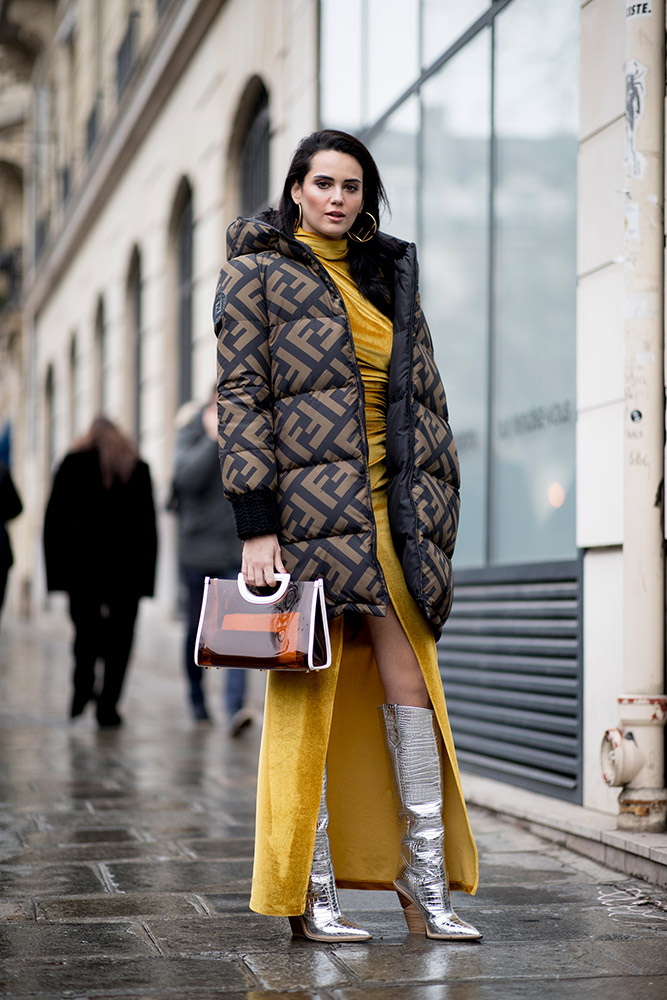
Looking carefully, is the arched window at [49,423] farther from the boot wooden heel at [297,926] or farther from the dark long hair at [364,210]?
the boot wooden heel at [297,926]

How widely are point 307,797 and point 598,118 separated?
114 inches

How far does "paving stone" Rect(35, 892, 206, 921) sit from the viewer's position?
379cm

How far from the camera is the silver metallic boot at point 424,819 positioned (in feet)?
11.3

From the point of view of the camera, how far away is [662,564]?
467 centimetres

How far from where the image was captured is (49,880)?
13.9 ft

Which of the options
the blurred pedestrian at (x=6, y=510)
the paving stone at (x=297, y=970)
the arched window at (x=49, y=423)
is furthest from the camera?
the arched window at (x=49, y=423)

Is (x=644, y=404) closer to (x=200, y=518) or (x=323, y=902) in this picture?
(x=323, y=902)

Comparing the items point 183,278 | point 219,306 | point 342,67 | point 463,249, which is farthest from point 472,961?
point 183,278

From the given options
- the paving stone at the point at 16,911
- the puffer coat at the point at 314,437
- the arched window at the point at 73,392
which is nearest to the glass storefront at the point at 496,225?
the puffer coat at the point at 314,437

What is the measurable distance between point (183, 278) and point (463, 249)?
7.33 m

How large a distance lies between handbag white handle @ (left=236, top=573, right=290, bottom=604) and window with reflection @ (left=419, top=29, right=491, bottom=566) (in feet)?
12.4

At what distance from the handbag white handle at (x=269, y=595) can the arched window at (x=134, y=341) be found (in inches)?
531

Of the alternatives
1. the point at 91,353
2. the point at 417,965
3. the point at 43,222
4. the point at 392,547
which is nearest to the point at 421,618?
the point at 392,547

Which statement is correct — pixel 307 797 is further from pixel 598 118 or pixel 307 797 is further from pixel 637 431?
pixel 598 118
